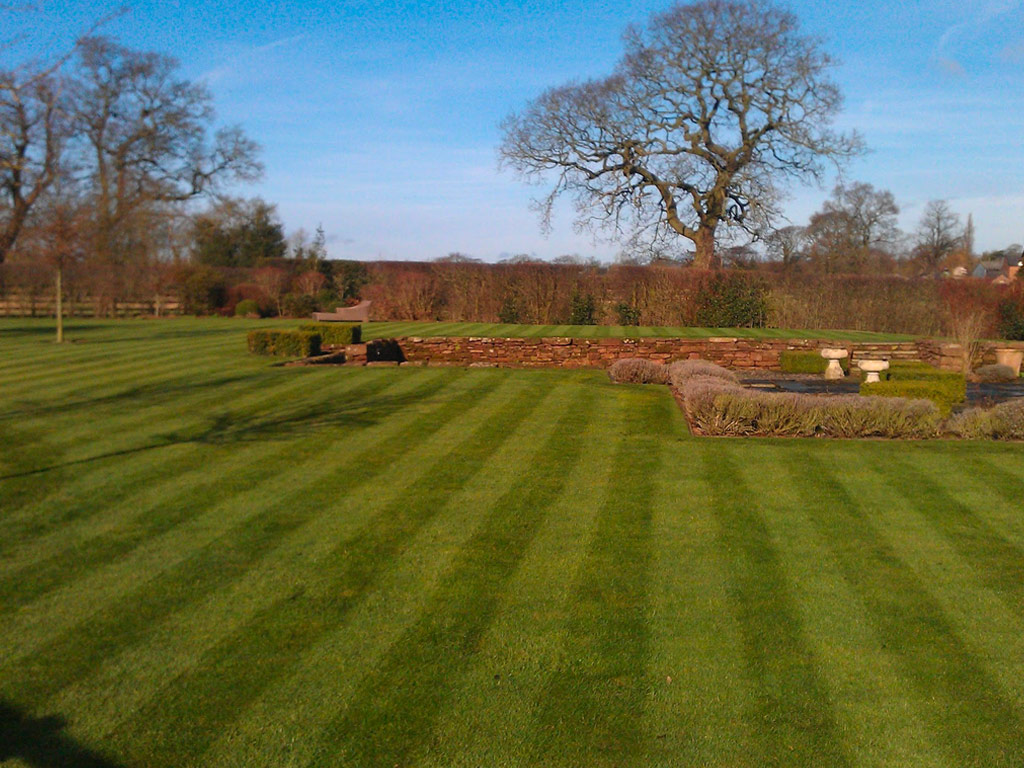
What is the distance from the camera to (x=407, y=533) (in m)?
6.48

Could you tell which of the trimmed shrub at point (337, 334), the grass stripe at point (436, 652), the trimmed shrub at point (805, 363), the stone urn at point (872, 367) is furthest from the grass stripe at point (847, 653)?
the trimmed shrub at point (337, 334)

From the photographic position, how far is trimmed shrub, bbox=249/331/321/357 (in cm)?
1681

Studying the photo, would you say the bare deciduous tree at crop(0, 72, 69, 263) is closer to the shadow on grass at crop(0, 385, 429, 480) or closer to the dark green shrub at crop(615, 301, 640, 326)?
the shadow on grass at crop(0, 385, 429, 480)

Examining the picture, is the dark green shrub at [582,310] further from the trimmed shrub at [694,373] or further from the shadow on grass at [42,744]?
the shadow on grass at [42,744]

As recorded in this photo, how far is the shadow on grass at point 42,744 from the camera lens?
370 cm

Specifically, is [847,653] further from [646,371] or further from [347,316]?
[347,316]

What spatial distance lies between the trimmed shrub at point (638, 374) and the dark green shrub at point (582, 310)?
43.9ft

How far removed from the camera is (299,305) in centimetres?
3120

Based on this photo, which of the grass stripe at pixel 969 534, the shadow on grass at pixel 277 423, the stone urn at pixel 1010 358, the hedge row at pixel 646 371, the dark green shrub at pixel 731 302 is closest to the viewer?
the grass stripe at pixel 969 534

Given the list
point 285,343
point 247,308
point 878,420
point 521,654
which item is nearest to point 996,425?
point 878,420

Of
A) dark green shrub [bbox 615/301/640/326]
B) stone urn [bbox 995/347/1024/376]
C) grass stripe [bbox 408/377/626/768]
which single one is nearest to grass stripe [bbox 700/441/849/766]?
grass stripe [bbox 408/377/626/768]

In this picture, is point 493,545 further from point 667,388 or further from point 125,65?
point 125,65

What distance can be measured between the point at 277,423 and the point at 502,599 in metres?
5.71

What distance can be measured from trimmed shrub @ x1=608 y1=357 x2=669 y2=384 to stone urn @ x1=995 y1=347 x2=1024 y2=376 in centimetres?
836
